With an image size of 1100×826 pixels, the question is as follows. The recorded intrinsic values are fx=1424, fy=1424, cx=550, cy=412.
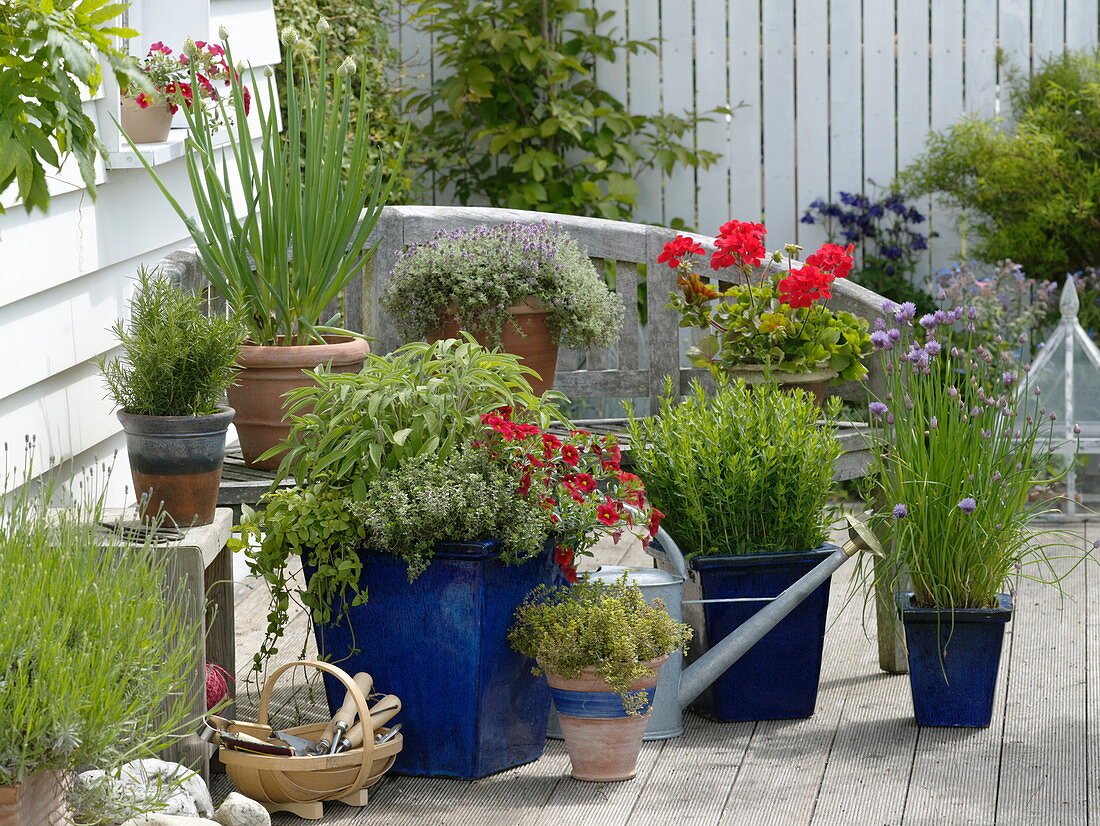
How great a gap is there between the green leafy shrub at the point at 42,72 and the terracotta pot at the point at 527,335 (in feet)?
5.69

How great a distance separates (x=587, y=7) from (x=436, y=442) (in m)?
3.70

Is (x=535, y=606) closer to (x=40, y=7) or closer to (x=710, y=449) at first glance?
(x=710, y=449)

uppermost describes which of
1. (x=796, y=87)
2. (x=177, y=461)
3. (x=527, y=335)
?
(x=796, y=87)

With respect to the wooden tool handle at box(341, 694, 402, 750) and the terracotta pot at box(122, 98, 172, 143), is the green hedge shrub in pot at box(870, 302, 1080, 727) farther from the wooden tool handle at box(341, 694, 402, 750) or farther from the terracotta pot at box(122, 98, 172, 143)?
the terracotta pot at box(122, 98, 172, 143)

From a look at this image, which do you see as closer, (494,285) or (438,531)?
(438,531)

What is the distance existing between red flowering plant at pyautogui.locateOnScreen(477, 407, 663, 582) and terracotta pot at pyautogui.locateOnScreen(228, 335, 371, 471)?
0.56 m

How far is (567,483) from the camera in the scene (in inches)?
116

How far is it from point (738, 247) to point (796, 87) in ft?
8.50

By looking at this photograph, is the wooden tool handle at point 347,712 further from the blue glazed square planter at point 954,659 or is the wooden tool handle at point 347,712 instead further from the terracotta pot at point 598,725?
the blue glazed square planter at point 954,659

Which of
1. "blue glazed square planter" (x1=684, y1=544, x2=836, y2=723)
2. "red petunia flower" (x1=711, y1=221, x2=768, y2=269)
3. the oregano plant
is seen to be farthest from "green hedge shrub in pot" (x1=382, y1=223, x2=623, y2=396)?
the oregano plant

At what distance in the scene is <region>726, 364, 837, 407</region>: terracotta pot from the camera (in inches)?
146

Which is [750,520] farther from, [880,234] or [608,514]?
[880,234]

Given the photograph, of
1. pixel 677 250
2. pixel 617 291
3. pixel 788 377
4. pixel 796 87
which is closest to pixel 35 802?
pixel 788 377

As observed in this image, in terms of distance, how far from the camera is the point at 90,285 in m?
3.31
